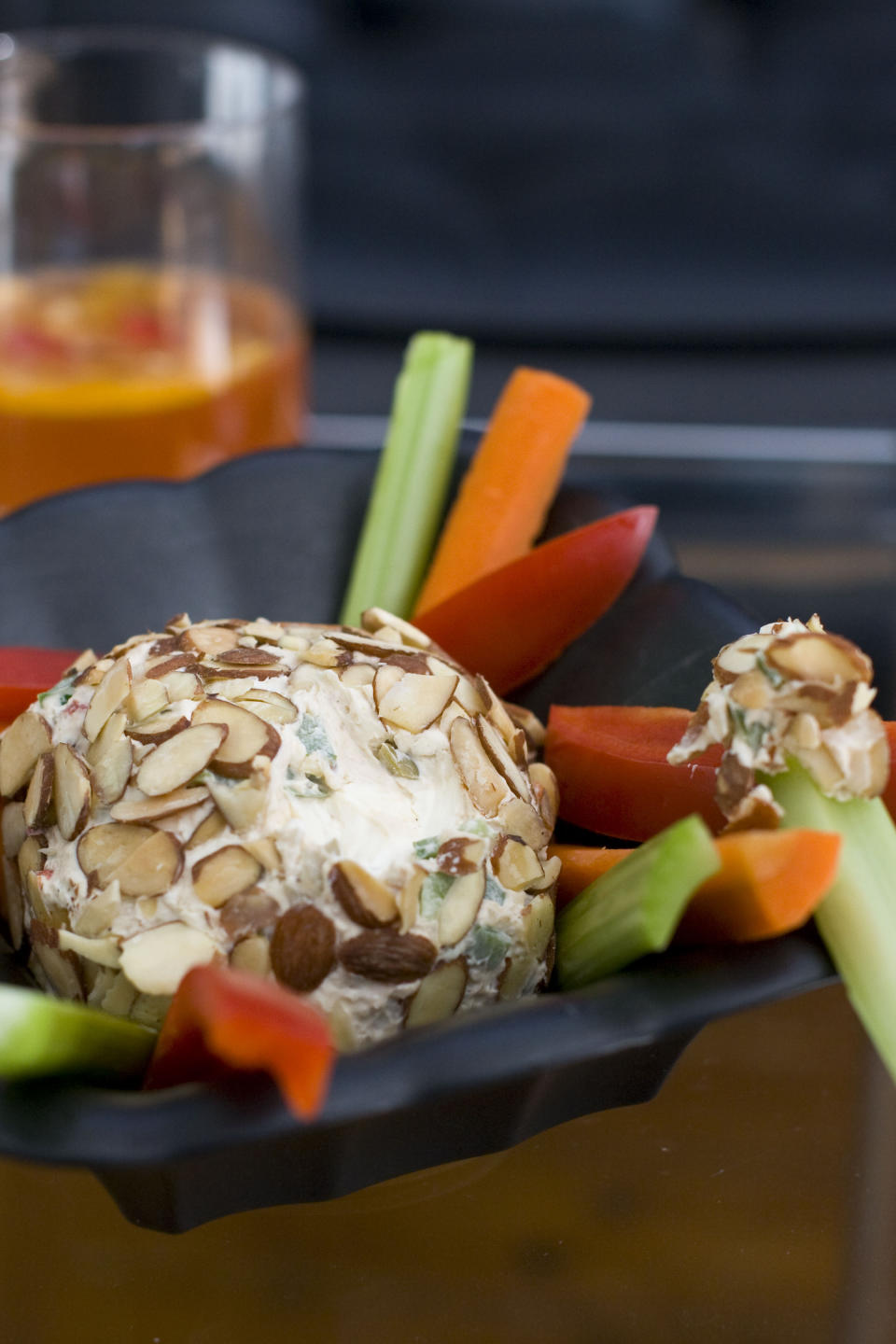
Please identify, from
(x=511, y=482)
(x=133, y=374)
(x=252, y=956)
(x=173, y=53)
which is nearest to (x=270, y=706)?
(x=252, y=956)

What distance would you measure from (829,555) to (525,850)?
866 millimetres

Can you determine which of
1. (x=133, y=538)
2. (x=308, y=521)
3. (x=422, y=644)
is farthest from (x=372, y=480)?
(x=422, y=644)

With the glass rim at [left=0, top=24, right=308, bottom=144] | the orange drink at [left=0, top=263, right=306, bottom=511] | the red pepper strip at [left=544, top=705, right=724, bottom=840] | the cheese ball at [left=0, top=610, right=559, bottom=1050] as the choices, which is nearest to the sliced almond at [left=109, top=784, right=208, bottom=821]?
the cheese ball at [left=0, top=610, right=559, bottom=1050]

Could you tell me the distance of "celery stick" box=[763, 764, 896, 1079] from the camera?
23.6 inches

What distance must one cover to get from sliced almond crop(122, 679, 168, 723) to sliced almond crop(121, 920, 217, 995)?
11 centimetres

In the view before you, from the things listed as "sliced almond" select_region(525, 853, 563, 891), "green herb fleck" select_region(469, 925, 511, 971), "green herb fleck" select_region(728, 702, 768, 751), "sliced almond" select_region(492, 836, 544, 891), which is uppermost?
"green herb fleck" select_region(728, 702, 768, 751)

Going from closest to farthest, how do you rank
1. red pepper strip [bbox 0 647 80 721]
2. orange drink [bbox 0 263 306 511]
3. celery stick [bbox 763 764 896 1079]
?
1. celery stick [bbox 763 764 896 1079]
2. red pepper strip [bbox 0 647 80 721]
3. orange drink [bbox 0 263 306 511]

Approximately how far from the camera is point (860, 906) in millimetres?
603

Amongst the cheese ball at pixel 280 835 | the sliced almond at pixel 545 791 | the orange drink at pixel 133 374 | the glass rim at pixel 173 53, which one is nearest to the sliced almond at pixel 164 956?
the cheese ball at pixel 280 835

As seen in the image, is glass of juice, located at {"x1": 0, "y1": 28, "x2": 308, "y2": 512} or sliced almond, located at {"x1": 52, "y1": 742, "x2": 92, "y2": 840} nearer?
sliced almond, located at {"x1": 52, "y1": 742, "x2": 92, "y2": 840}

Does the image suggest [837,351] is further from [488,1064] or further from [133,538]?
[488,1064]

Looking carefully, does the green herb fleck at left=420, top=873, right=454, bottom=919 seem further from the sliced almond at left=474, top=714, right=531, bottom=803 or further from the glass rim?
the glass rim

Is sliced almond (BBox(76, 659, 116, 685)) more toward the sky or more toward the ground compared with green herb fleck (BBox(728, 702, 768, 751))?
more toward the ground

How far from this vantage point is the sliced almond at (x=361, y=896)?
0.65 metres
